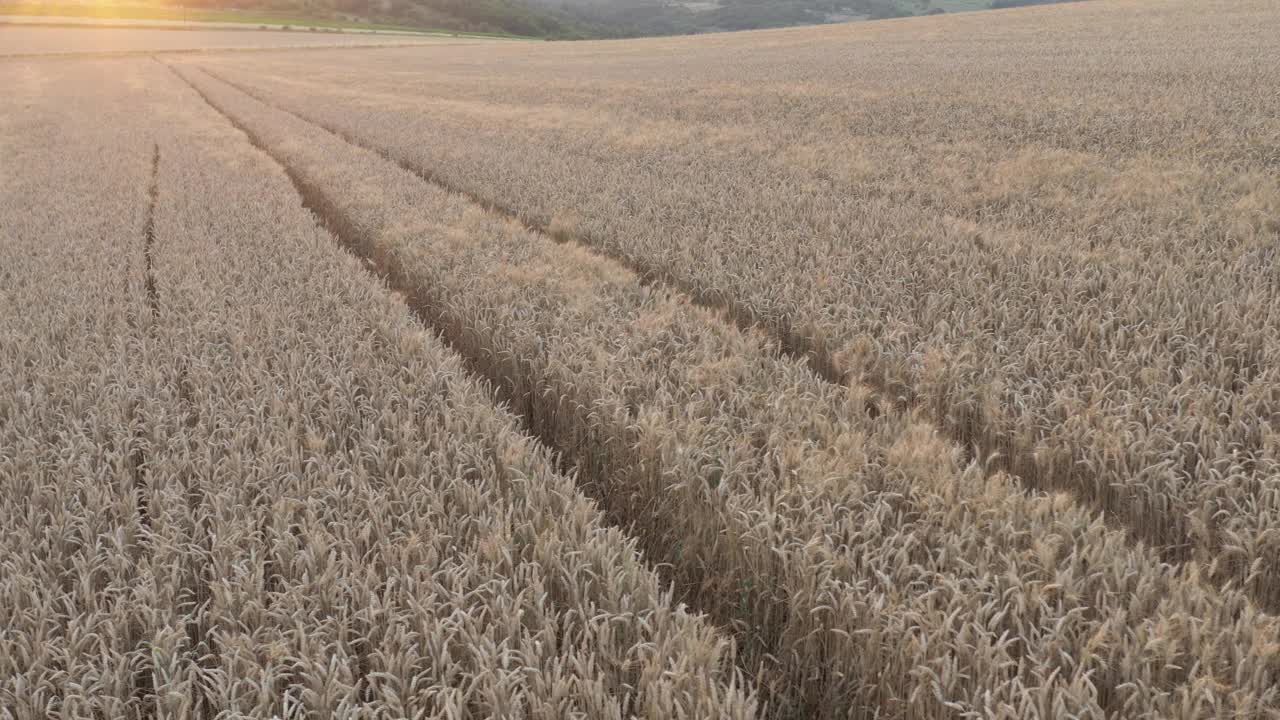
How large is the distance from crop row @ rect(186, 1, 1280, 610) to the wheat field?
4 cm

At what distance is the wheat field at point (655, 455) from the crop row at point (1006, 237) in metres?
0.04

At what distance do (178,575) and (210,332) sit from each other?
2886 millimetres

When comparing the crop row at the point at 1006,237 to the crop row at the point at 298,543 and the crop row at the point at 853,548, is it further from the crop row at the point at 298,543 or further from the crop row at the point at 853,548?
the crop row at the point at 298,543

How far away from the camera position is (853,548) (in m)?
2.57

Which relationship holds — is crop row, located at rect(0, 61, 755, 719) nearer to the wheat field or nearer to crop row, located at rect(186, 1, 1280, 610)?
the wheat field

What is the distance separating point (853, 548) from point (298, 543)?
202cm

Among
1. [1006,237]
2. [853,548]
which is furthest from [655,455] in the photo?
[1006,237]

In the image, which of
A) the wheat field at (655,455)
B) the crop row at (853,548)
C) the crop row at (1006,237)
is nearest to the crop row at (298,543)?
the wheat field at (655,455)

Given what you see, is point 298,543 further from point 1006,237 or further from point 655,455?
point 1006,237

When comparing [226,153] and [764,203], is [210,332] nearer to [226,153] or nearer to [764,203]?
[764,203]

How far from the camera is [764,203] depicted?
337 inches

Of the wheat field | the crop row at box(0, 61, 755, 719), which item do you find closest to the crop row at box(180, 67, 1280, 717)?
the wheat field

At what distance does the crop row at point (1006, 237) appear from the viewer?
3.21 metres

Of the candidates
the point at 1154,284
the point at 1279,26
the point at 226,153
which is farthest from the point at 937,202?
the point at 1279,26
